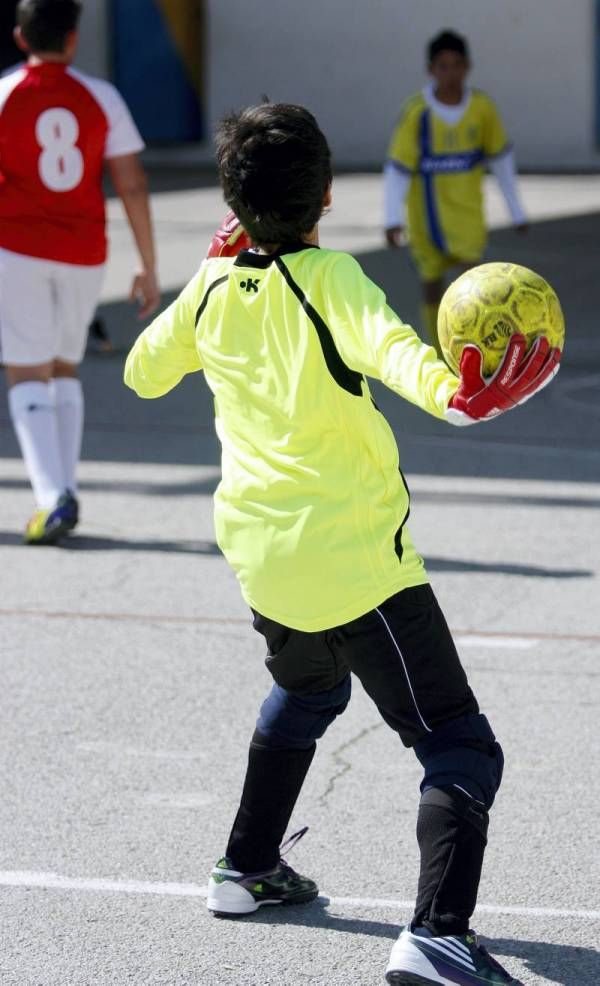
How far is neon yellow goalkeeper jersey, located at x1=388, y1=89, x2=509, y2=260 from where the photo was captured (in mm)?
11078

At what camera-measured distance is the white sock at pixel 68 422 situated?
25.3ft

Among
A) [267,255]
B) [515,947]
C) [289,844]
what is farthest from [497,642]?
[267,255]

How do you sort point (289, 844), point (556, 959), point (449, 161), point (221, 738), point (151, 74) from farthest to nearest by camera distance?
point (151, 74) → point (449, 161) → point (221, 738) → point (289, 844) → point (556, 959)

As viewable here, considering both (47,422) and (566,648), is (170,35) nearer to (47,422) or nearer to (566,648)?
(47,422)

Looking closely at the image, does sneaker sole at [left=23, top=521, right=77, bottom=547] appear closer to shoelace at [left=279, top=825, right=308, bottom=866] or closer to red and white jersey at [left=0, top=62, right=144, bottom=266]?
red and white jersey at [left=0, top=62, right=144, bottom=266]

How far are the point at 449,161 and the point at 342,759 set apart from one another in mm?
6789

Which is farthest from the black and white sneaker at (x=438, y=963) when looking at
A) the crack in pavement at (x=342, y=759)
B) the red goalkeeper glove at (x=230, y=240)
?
the red goalkeeper glove at (x=230, y=240)

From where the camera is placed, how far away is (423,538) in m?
7.57

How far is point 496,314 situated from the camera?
3.21 m

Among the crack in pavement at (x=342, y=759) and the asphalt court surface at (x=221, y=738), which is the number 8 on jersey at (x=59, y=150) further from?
the crack in pavement at (x=342, y=759)

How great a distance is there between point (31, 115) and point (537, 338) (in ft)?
15.2

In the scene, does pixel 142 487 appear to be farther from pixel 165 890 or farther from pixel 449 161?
pixel 165 890

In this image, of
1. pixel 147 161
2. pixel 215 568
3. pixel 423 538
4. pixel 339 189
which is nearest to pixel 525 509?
pixel 423 538

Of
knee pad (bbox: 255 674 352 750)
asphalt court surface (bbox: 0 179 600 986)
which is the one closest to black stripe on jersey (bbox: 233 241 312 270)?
knee pad (bbox: 255 674 352 750)
